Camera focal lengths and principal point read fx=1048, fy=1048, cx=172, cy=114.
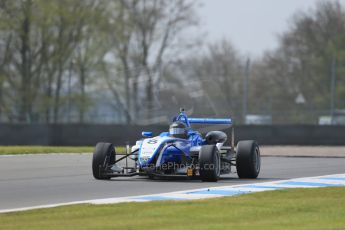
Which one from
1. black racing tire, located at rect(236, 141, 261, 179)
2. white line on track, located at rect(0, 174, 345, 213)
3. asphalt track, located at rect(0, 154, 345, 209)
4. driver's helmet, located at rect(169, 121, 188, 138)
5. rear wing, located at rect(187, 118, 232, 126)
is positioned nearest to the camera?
white line on track, located at rect(0, 174, 345, 213)

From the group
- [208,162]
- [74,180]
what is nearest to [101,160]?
[74,180]

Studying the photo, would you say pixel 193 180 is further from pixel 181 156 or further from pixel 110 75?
pixel 110 75

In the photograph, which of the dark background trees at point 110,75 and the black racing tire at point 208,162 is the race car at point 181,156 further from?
the dark background trees at point 110,75

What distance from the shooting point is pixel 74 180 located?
18328mm

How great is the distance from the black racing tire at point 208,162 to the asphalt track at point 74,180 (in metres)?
0.19

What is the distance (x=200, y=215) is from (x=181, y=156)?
606 cm

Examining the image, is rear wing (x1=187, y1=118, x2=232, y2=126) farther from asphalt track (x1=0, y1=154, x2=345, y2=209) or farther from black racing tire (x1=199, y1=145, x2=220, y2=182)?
black racing tire (x1=199, y1=145, x2=220, y2=182)

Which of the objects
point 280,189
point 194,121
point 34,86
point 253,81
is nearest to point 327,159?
point 194,121

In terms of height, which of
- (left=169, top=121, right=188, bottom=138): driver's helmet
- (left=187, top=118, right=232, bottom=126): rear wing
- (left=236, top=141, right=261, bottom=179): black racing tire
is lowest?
(left=236, top=141, right=261, bottom=179): black racing tire

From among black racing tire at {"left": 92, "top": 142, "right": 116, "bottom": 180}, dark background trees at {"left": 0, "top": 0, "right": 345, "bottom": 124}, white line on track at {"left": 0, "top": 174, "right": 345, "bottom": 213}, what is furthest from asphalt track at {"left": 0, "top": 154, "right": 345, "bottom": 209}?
dark background trees at {"left": 0, "top": 0, "right": 345, "bottom": 124}

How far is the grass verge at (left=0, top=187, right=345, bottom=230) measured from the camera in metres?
11.1

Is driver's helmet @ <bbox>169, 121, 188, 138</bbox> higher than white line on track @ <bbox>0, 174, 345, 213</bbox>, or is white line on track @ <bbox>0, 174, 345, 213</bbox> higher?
driver's helmet @ <bbox>169, 121, 188, 138</bbox>

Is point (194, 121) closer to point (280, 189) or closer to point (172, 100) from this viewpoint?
point (280, 189)

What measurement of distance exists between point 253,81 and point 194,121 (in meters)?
41.9
